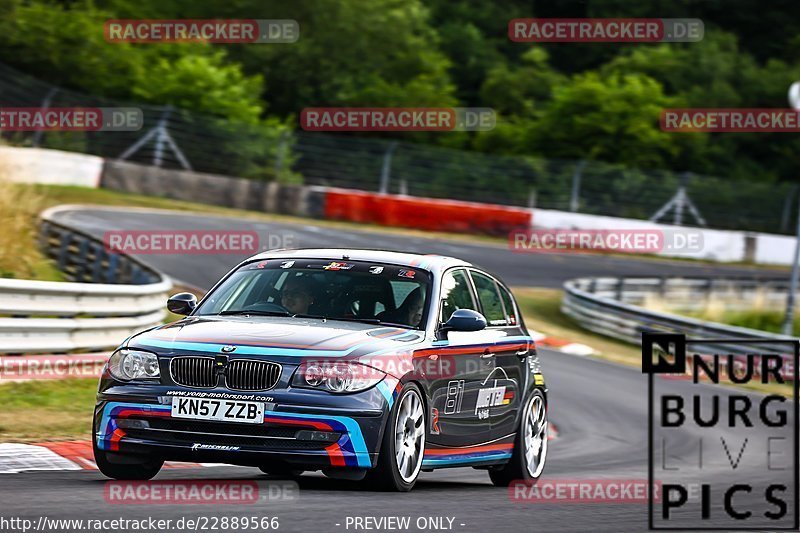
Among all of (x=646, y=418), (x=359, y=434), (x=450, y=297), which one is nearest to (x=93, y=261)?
(x=646, y=418)

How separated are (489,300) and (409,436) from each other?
2.11 metres

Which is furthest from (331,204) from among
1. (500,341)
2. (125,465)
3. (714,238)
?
(125,465)

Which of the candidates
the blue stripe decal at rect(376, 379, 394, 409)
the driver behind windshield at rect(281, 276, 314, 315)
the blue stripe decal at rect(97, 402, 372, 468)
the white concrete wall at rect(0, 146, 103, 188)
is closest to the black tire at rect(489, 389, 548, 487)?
the driver behind windshield at rect(281, 276, 314, 315)

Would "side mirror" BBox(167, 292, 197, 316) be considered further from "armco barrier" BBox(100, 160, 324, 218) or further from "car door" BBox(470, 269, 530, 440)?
"armco barrier" BBox(100, 160, 324, 218)

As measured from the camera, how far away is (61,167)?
108 feet

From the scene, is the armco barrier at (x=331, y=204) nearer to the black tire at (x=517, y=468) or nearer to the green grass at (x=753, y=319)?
the green grass at (x=753, y=319)

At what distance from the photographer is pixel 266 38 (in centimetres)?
5375

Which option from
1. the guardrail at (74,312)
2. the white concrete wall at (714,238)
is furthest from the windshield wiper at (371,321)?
the white concrete wall at (714,238)

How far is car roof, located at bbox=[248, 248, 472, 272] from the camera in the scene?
9.30 meters

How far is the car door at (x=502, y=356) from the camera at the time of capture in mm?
9578

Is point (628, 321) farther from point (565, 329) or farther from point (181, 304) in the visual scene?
point (181, 304)

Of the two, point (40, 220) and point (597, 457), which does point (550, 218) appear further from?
point (597, 457)

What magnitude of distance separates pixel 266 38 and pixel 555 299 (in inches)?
1103

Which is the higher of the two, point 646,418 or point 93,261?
point 93,261
